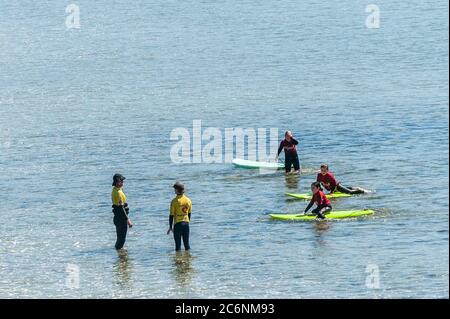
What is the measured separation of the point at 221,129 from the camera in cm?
8156

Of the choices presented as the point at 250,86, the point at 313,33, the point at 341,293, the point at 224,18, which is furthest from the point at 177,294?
the point at 224,18

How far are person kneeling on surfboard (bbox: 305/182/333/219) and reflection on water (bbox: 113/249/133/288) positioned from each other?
25.1 ft

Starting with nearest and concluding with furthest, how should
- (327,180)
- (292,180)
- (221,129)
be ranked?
(327,180) < (292,180) < (221,129)

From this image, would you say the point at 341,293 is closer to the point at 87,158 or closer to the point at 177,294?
the point at 177,294

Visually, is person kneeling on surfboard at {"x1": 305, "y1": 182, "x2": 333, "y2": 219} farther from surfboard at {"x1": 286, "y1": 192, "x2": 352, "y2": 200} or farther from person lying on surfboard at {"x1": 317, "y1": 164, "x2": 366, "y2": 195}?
surfboard at {"x1": 286, "y1": 192, "x2": 352, "y2": 200}

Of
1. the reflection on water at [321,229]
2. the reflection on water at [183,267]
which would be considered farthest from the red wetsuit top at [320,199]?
the reflection on water at [183,267]

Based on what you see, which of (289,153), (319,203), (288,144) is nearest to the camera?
(319,203)

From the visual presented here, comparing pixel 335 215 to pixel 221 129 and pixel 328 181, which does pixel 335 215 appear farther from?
pixel 221 129

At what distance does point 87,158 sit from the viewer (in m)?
72.9

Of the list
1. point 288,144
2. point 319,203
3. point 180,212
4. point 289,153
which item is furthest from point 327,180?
point 180,212

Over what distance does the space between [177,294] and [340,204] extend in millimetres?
14731

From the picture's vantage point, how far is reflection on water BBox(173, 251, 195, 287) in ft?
143

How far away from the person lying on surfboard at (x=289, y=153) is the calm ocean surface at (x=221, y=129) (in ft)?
2.69

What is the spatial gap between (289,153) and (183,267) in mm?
17197
